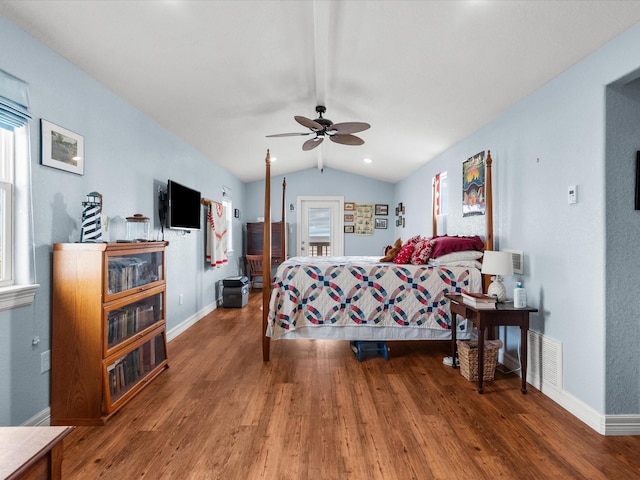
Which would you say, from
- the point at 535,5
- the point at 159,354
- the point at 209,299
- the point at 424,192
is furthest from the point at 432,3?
the point at 209,299

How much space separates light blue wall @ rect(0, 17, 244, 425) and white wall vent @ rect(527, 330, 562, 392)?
10.8ft

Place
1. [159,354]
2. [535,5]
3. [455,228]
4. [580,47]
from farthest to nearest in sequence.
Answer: [455,228] → [159,354] → [580,47] → [535,5]

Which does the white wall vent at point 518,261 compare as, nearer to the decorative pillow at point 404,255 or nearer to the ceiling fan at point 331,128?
the decorative pillow at point 404,255

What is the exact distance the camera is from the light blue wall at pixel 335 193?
7.64 meters

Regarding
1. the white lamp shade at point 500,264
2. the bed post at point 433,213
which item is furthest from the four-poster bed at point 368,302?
the bed post at point 433,213

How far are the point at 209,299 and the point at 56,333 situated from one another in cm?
315

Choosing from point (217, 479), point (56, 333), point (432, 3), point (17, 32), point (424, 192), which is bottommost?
point (217, 479)

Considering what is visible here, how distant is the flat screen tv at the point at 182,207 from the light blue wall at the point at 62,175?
0.15m

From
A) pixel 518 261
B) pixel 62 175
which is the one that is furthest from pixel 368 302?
pixel 62 175

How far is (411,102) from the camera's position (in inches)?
135

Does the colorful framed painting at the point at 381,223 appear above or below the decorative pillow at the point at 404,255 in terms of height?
above

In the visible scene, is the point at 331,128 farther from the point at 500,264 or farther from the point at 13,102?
the point at 13,102

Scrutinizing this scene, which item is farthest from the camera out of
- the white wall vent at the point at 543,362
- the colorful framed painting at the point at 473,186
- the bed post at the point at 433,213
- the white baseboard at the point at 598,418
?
the bed post at the point at 433,213

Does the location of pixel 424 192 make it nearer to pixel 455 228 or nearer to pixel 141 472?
pixel 455 228
